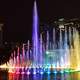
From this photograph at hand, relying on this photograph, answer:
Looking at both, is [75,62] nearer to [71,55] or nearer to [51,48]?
[71,55]

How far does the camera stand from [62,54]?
162ft

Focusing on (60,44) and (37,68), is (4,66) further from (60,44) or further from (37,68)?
Result: (37,68)

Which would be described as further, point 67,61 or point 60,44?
point 60,44

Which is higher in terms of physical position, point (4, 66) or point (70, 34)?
point (70, 34)

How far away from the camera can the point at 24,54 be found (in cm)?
4938

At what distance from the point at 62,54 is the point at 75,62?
4.32 meters

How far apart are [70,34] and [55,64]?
425 centimetres

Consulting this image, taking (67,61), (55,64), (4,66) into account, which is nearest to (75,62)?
(67,61)

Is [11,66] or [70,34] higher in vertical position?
[70,34]

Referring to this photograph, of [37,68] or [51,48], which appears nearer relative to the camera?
[37,68]

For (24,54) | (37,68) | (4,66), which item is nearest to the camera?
(37,68)

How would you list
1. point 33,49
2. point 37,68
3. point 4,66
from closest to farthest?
point 37,68
point 33,49
point 4,66

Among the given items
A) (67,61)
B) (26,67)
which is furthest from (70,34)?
(26,67)

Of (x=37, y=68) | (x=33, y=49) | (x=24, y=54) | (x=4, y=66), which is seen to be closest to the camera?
(x=37, y=68)
